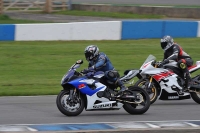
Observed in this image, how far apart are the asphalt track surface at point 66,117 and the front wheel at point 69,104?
12cm

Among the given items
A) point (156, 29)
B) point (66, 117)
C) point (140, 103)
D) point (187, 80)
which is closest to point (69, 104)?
point (66, 117)

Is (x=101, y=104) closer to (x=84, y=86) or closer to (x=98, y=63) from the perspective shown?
(x=84, y=86)

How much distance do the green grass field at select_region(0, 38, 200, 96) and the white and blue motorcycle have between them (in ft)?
11.6

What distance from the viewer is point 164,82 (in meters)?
12.4

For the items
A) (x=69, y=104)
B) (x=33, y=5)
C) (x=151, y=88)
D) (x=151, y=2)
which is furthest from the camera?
(x=151, y=2)

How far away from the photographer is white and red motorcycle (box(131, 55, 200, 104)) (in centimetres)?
1229

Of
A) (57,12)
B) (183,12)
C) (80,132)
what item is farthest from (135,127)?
(57,12)

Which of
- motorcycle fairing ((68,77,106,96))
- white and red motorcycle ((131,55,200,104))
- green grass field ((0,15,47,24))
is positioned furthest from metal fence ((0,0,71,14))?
motorcycle fairing ((68,77,106,96))

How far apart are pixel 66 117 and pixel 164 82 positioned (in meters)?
2.81

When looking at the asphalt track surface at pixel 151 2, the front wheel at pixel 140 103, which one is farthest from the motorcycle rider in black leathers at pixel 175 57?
the asphalt track surface at pixel 151 2

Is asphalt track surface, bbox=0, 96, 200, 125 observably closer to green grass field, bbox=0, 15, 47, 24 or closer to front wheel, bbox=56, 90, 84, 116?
front wheel, bbox=56, 90, 84, 116

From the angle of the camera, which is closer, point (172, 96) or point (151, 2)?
point (172, 96)

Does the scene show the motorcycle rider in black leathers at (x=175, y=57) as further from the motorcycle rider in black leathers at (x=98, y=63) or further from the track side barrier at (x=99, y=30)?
the track side barrier at (x=99, y=30)

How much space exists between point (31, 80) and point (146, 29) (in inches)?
366
